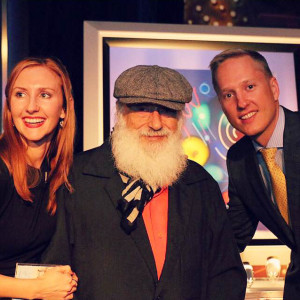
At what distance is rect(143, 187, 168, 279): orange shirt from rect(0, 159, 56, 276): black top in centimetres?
41

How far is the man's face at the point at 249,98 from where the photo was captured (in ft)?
7.52

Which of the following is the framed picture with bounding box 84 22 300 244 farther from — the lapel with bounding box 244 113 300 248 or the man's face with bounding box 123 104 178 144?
the man's face with bounding box 123 104 178 144

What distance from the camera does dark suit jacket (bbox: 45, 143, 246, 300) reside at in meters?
1.86

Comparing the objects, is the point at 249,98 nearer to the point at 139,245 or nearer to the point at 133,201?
the point at 133,201

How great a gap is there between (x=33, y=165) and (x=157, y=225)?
0.62 m

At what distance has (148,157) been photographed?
2051 mm

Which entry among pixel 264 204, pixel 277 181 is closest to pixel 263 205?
pixel 264 204

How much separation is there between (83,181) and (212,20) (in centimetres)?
200

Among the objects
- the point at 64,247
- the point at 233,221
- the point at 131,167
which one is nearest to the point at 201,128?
the point at 233,221

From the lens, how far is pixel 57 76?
214 centimetres

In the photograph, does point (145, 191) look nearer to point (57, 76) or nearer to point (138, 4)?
point (57, 76)

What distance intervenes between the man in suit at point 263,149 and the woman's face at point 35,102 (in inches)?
32.3

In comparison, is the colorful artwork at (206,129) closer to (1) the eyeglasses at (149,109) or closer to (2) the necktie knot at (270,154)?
(2) the necktie knot at (270,154)

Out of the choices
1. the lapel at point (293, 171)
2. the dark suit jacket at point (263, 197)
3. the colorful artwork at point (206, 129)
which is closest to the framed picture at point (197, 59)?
the colorful artwork at point (206, 129)
